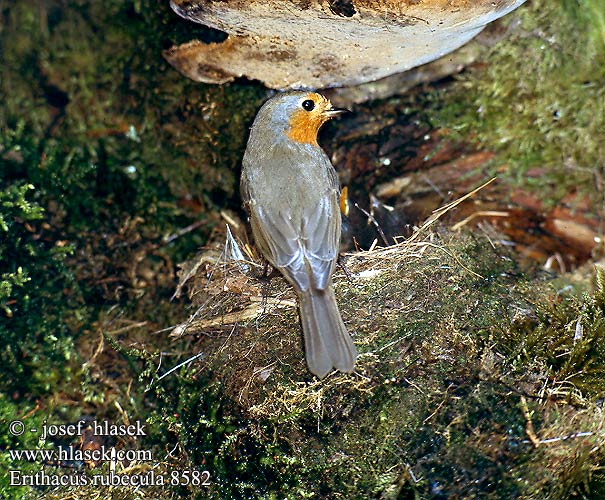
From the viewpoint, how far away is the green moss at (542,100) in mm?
4516

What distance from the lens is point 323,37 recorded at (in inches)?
145

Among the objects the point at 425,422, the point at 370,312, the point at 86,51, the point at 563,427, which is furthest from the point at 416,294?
the point at 86,51

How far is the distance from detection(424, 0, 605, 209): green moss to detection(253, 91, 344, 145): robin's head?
0.96 m

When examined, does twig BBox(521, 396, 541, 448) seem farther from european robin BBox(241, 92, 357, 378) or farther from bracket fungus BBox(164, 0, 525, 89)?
bracket fungus BBox(164, 0, 525, 89)

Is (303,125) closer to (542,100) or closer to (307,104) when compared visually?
(307,104)

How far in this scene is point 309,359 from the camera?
3.31 m

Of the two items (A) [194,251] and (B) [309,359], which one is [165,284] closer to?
(A) [194,251]

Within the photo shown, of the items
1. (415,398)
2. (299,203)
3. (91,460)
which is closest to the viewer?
(415,398)

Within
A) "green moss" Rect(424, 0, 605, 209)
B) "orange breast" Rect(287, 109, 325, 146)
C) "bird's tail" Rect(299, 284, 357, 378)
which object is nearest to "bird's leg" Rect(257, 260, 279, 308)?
"bird's tail" Rect(299, 284, 357, 378)

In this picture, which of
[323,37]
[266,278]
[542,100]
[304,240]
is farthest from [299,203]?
[542,100]

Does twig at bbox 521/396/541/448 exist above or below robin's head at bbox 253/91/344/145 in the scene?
below

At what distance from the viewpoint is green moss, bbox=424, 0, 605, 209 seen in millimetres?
4516

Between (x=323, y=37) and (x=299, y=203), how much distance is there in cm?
90

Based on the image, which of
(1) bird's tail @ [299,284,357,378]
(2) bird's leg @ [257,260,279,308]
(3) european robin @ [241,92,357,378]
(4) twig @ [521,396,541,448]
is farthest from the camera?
(2) bird's leg @ [257,260,279,308]
